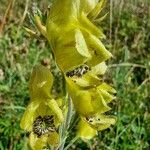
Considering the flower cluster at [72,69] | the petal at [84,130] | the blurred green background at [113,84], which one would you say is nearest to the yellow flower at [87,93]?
the flower cluster at [72,69]

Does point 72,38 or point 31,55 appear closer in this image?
point 72,38

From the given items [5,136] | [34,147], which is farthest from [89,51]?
[5,136]

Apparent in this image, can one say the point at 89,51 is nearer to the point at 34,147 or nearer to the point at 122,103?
the point at 34,147

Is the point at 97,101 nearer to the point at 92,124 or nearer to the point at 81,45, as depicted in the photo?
the point at 92,124

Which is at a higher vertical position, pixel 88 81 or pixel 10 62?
pixel 88 81

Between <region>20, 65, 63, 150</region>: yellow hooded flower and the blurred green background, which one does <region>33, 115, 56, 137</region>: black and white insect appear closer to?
<region>20, 65, 63, 150</region>: yellow hooded flower

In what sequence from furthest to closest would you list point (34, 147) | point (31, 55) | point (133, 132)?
point (31, 55) < point (133, 132) < point (34, 147)

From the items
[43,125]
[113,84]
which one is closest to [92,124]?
[43,125]

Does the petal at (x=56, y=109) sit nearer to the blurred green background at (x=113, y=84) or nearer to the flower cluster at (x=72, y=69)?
the flower cluster at (x=72, y=69)
